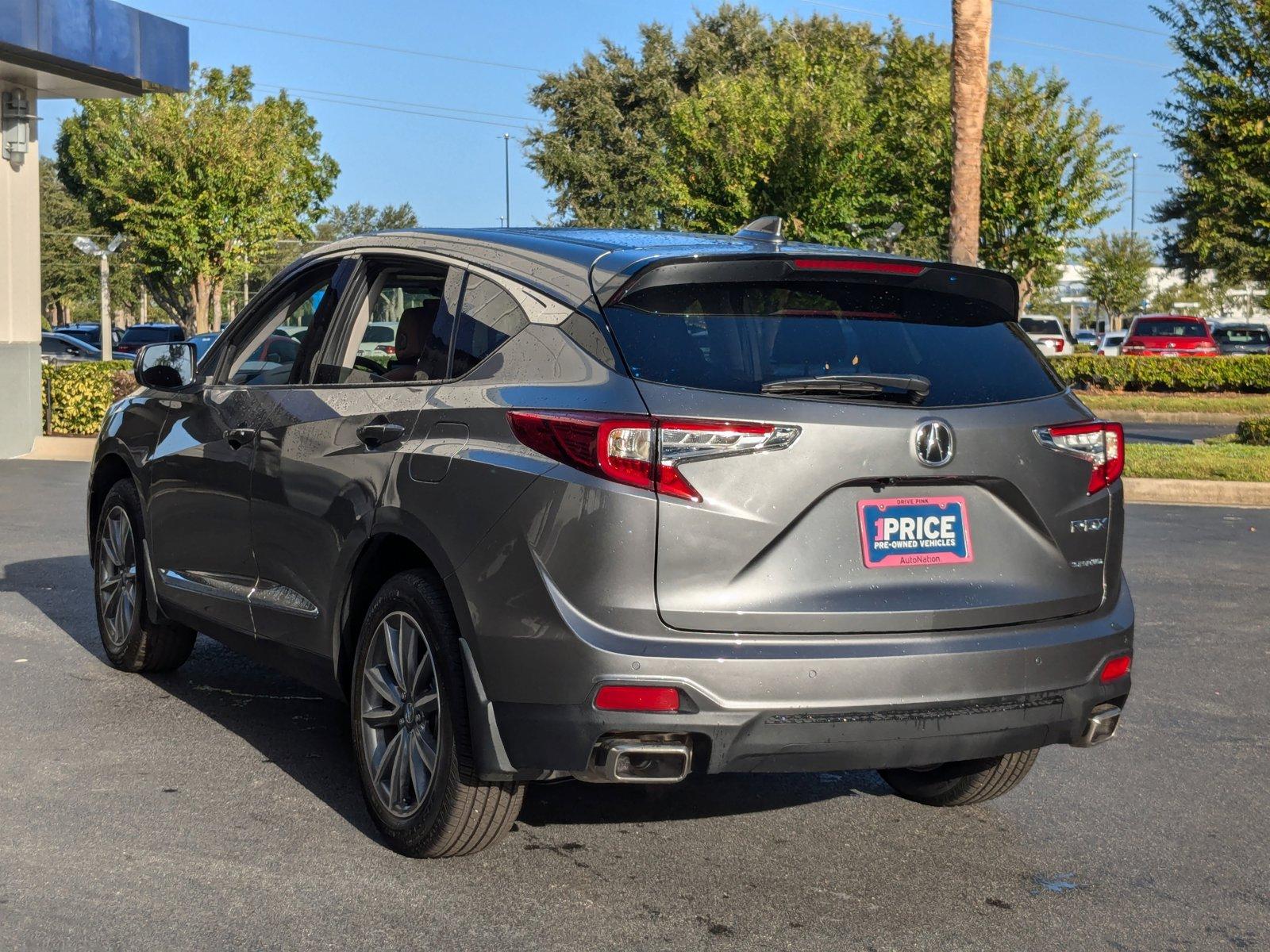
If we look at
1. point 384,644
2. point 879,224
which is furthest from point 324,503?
point 879,224

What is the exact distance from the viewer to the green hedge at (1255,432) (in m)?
20.5

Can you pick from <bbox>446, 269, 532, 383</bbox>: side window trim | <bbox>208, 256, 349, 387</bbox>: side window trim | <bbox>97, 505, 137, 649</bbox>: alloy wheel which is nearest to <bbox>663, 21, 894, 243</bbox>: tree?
<bbox>97, 505, 137, 649</bbox>: alloy wheel

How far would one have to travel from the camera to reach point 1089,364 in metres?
34.2

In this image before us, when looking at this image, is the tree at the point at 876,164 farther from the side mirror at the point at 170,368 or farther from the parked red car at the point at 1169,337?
the side mirror at the point at 170,368

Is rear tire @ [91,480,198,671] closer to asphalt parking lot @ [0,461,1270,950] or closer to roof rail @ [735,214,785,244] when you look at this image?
asphalt parking lot @ [0,461,1270,950]

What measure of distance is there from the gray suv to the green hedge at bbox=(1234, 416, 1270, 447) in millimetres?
16851

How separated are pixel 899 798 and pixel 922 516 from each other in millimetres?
1641

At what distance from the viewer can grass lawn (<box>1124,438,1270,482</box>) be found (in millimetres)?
16297

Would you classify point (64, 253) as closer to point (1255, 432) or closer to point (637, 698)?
point (1255, 432)

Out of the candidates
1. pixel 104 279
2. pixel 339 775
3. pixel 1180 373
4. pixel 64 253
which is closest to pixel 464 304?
pixel 339 775

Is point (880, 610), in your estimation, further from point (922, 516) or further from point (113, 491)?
point (113, 491)

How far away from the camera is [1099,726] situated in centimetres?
446

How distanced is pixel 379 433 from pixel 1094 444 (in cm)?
205

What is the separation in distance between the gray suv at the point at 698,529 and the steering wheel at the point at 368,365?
23 centimetres
